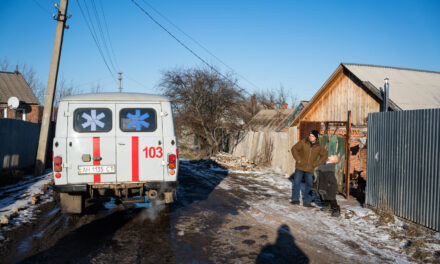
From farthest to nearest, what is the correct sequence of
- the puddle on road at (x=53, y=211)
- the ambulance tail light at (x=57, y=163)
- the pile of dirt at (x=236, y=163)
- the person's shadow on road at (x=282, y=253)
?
the pile of dirt at (x=236, y=163) → the puddle on road at (x=53, y=211) → the ambulance tail light at (x=57, y=163) → the person's shadow on road at (x=282, y=253)

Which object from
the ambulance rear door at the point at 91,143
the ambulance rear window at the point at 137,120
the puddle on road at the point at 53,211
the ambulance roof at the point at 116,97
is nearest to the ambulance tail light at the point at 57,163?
the ambulance rear door at the point at 91,143

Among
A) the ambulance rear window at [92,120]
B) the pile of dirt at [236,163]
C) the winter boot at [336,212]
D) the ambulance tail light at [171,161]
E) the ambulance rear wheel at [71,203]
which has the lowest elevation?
the pile of dirt at [236,163]

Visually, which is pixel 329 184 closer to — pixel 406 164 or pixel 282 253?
pixel 406 164

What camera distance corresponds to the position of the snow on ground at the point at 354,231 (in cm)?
492

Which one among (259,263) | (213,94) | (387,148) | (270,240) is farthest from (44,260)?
(213,94)

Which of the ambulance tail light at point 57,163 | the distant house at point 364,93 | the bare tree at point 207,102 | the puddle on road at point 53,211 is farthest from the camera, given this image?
the bare tree at point 207,102

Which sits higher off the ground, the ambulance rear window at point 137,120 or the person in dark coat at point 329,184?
the ambulance rear window at point 137,120

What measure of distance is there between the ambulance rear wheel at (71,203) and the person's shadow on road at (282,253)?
3.61m

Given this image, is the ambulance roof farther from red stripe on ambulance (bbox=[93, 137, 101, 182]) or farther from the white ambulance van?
red stripe on ambulance (bbox=[93, 137, 101, 182])

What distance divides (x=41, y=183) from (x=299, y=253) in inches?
343

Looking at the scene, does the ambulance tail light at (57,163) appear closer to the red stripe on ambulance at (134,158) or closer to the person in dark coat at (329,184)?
the red stripe on ambulance at (134,158)

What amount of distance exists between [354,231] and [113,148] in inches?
180

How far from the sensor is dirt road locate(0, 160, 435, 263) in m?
4.62

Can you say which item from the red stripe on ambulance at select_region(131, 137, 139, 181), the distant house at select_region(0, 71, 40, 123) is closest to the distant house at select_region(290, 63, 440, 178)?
the red stripe on ambulance at select_region(131, 137, 139, 181)
